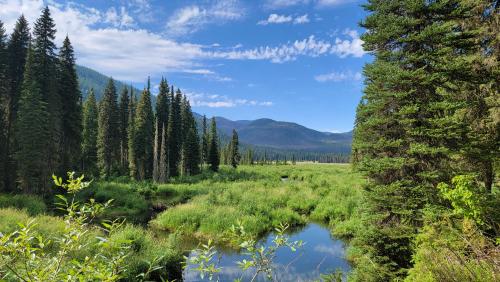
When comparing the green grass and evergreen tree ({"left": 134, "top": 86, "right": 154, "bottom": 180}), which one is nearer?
the green grass

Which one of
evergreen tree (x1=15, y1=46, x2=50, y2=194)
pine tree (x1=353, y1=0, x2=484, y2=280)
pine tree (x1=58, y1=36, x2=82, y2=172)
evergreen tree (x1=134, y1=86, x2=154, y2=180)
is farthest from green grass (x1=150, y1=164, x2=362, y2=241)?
evergreen tree (x1=134, y1=86, x2=154, y2=180)

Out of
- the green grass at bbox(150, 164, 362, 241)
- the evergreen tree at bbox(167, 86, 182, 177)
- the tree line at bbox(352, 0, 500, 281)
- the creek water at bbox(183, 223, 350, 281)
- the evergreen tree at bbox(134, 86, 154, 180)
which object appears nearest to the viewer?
the tree line at bbox(352, 0, 500, 281)

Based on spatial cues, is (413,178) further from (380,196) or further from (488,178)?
(488,178)

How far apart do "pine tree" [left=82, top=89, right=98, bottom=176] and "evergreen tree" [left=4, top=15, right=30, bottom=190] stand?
54.6 feet

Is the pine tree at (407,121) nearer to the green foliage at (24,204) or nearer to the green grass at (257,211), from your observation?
the green grass at (257,211)

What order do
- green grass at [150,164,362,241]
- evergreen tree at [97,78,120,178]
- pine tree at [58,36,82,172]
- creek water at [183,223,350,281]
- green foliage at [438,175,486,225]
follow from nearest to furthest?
green foliage at [438,175,486,225] < creek water at [183,223,350,281] < green grass at [150,164,362,241] < pine tree at [58,36,82,172] < evergreen tree at [97,78,120,178]

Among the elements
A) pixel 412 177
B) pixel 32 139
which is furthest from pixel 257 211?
pixel 32 139

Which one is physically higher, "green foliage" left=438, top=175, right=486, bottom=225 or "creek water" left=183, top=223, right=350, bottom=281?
"green foliage" left=438, top=175, right=486, bottom=225

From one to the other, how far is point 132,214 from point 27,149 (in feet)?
43.6

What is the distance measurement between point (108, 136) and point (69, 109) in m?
17.7

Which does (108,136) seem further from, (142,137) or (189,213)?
(189,213)

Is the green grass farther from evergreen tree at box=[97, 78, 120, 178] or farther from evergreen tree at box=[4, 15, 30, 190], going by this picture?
evergreen tree at box=[97, 78, 120, 178]

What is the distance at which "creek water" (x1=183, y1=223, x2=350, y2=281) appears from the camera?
15.2 metres

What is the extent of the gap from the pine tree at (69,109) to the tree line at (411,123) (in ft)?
124
